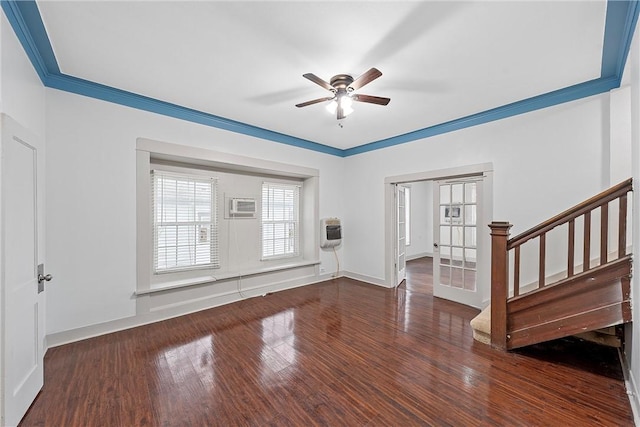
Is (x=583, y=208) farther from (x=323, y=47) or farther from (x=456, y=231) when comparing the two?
(x=323, y=47)

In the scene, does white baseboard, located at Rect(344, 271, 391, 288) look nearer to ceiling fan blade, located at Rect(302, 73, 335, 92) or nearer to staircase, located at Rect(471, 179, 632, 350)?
staircase, located at Rect(471, 179, 632, 350)

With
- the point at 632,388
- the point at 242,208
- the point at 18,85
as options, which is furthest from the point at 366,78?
the point at 632,388

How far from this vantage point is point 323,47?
7.22ft

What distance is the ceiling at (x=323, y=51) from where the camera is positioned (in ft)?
5.99

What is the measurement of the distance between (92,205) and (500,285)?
14.8ft

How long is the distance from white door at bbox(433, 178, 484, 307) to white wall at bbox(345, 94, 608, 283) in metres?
0.33

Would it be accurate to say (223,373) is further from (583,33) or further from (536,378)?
(583,33)

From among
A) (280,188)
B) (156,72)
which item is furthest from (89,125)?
(280,188)

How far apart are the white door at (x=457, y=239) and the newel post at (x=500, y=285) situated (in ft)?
3.88

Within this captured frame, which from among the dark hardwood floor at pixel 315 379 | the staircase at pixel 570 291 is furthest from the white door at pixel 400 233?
the staircase at pixel 570 291

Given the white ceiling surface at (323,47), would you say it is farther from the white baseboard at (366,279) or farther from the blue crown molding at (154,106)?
the white baseboard at (366,279)

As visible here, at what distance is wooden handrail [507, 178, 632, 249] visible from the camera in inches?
78.3

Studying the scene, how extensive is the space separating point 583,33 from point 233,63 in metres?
3.01

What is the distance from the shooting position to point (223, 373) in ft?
7.29
